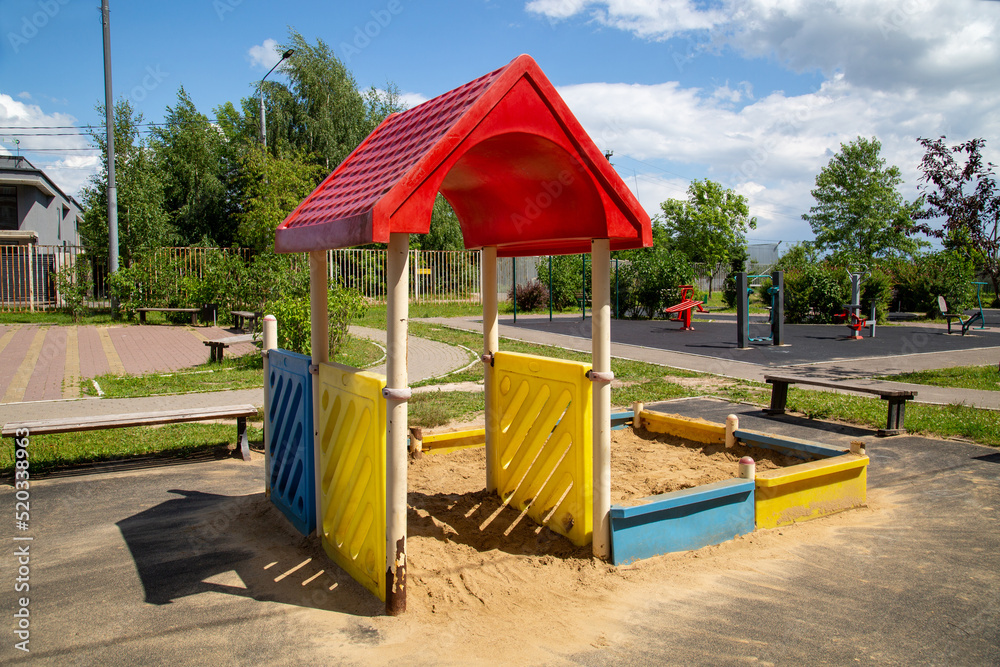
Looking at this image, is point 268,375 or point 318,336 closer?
point 318,336

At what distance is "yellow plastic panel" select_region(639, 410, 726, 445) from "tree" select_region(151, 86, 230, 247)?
3429 cm

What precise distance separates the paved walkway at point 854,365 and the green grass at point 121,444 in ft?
28.1

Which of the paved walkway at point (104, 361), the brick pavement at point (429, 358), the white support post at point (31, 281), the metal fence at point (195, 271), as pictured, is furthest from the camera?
the metal fence at point (195, 271)

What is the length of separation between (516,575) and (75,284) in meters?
24.5

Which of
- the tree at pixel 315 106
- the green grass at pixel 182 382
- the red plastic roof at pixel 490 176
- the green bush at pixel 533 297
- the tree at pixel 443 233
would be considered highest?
the tree at pixel 315 106

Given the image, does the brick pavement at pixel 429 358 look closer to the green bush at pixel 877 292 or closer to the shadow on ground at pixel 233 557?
the shadow on ground at pixel 233 557

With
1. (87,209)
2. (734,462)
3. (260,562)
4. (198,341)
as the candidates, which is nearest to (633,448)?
(734,462)

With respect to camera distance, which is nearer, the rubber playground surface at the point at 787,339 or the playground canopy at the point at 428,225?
the playground canopy at the point at 428,225

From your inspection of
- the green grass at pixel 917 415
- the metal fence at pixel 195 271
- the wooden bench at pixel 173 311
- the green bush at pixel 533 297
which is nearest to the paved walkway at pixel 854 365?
the green grass at pixel 917 415

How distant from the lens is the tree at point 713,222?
4531cm

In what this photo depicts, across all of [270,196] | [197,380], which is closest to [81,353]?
[197,380]

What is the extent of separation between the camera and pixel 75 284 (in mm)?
23219

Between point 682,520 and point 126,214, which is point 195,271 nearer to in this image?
point 126,214

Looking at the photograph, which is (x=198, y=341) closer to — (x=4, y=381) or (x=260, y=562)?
(x=4, y=381)
